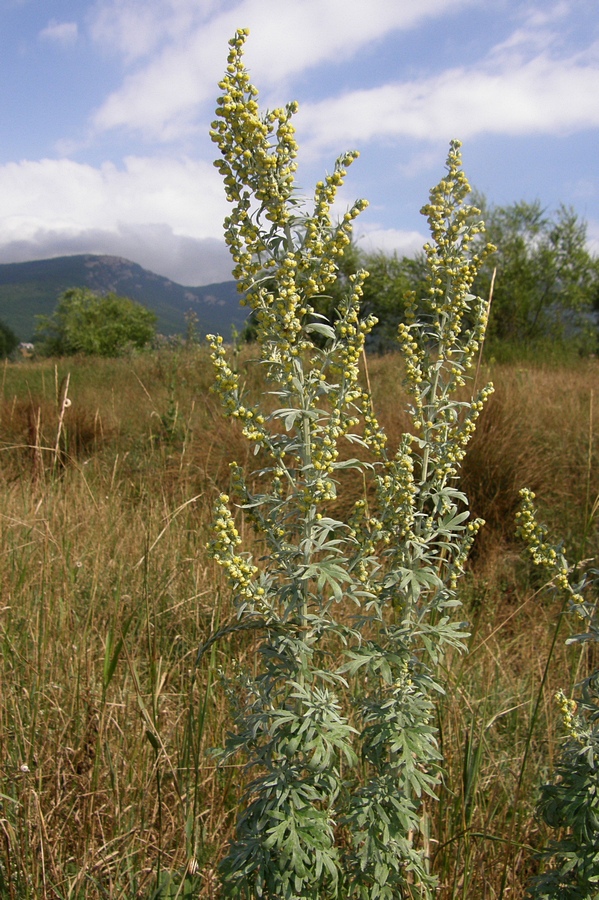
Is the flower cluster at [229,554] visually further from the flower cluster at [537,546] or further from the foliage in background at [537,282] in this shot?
the foliage in background at [537,282]

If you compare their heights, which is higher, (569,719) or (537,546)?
(537,546)

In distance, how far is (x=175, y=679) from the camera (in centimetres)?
304

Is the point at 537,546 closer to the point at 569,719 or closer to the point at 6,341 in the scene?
the point at 569,719

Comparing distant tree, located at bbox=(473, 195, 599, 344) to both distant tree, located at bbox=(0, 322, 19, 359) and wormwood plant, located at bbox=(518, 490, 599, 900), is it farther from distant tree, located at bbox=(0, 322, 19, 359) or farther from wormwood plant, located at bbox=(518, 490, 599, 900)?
distant tree, located at bbox=(0, 322, 19, 359)

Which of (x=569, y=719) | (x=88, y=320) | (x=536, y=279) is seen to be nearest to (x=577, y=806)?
(x=569, y=719)

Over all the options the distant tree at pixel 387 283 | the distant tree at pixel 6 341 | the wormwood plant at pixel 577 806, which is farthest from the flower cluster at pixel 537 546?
the distant tree at pixel 6 341

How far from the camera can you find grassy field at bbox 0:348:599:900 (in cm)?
197

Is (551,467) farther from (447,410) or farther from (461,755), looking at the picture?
(447,410)

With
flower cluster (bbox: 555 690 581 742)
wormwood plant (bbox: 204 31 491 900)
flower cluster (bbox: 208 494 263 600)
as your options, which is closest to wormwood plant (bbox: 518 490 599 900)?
flower cluster (bbox: 555 690 581 742)

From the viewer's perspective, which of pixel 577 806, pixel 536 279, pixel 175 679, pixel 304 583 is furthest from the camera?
pixel 536 279

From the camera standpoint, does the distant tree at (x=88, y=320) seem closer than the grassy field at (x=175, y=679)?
No

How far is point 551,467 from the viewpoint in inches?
212

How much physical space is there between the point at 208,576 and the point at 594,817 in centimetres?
265

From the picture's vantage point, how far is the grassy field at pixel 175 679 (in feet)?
6.45
